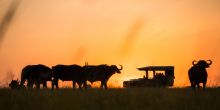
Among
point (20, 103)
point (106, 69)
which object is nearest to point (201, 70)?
point (106, 69)

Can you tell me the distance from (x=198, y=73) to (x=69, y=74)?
9672 mm

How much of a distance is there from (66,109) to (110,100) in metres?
2.51

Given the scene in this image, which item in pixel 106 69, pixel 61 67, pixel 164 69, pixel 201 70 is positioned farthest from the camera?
pixel 164 69

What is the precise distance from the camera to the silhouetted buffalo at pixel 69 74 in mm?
30969

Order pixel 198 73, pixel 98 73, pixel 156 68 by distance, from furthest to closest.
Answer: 1. pixel 156 68
2. pixel 98 73
3. pixel 198 73

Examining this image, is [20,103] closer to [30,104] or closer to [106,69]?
[30,104]

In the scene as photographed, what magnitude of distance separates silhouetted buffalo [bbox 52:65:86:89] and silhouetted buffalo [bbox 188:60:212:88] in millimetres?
8073

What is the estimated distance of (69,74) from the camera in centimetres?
3155

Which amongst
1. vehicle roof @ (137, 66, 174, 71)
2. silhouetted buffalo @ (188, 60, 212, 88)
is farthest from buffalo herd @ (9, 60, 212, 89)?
vehicle roof @ (137, 66, 174, 71)

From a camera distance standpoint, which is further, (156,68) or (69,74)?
(156,68)

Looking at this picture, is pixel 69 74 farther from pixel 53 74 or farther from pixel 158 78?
pixel 158 78

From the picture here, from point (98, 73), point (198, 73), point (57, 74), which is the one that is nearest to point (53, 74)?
point (57, 74)

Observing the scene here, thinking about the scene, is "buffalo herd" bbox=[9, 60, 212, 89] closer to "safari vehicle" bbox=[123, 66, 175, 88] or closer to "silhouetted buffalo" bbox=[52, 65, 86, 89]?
"silhouetted buffalo" bbox=[52, 65, 86, 89]

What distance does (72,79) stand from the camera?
31.8 meters
